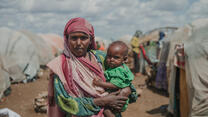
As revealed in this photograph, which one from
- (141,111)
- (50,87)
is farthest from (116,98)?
(141,111)

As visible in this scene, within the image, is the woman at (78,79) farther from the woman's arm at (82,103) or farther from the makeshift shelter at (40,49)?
the makeshift shelter at (40,49)

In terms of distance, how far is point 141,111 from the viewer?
6480 mm

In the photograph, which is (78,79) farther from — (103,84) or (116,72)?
(116,72)

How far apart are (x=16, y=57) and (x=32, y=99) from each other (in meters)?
3.69

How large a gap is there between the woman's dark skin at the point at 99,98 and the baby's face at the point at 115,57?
0.26 metres

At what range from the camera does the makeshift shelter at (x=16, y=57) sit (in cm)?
957

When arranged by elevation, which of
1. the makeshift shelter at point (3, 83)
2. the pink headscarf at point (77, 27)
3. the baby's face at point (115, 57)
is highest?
the pink headscarf at point (77, 27)

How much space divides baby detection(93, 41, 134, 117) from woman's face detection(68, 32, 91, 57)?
0.29 metres

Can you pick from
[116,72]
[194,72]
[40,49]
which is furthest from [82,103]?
[40,49]

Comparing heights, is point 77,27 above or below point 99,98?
above

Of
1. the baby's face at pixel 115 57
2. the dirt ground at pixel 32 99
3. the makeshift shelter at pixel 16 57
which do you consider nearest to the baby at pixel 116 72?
the baby's face at pixel 115 57

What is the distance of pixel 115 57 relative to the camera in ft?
6.25

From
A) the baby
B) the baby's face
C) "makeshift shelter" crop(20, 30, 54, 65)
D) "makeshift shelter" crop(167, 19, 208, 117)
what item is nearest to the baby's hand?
the baby

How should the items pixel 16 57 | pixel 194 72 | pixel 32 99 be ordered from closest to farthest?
pixel 194 72 < pixel 32 99 < pixel 16 57
